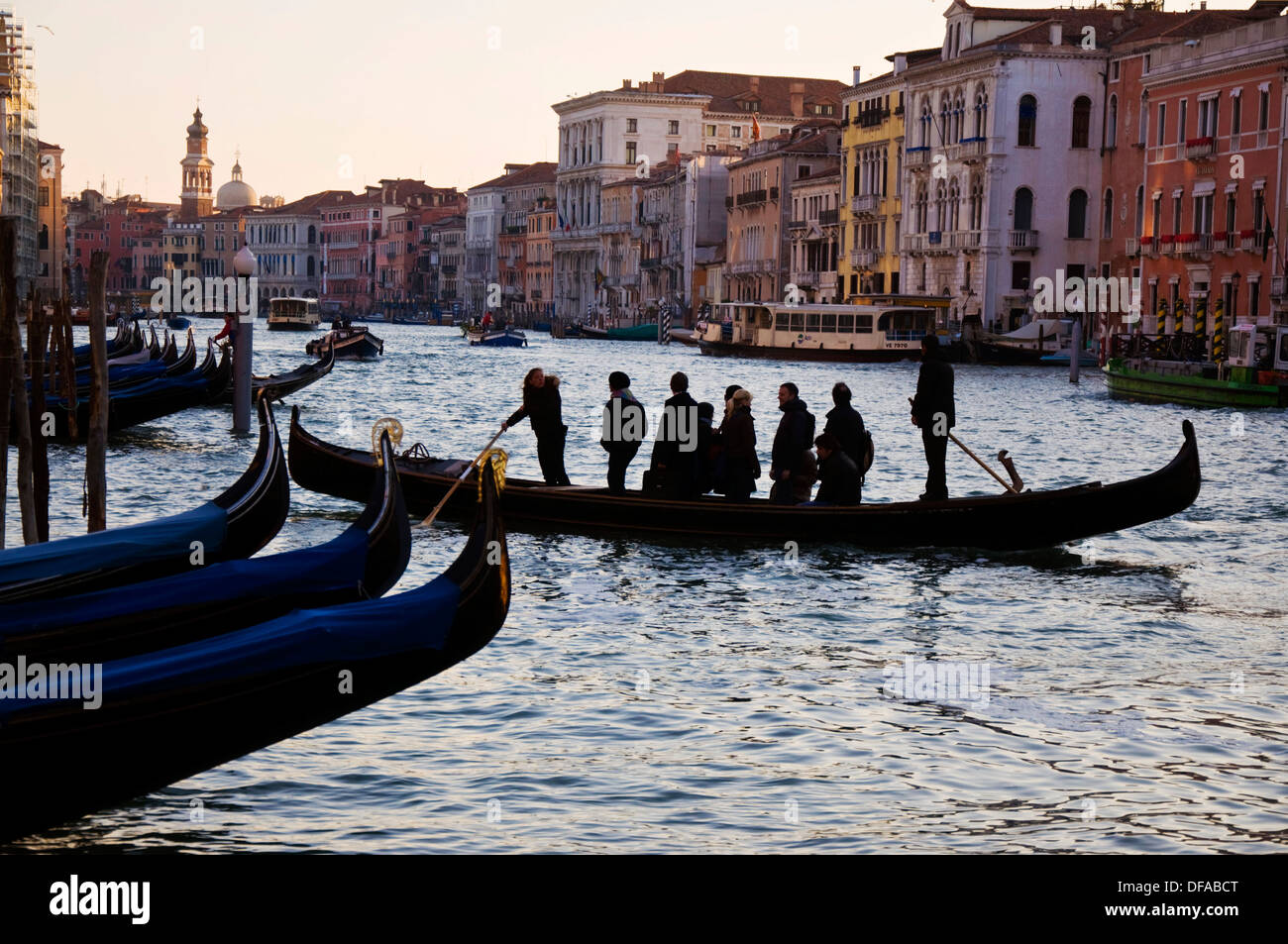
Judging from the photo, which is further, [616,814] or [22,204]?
[22,204]

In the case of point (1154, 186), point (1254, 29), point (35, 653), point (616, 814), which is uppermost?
point (1254, 29)

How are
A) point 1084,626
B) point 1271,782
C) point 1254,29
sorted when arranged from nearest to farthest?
point 1271,782, point 1084,626, point 1254,29

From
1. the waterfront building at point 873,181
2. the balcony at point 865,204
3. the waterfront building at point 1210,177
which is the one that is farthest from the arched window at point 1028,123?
the balcony at point 865,204

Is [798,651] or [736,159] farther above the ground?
[736,159]

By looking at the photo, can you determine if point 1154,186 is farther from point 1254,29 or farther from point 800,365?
point 800,365

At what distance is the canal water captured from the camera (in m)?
5.65

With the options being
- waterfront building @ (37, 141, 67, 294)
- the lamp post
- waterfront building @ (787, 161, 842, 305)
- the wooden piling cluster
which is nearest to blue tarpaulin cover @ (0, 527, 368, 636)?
the wooden piling cluster

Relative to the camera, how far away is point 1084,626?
29.8ft

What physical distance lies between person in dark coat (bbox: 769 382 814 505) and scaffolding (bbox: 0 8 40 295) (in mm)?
52915

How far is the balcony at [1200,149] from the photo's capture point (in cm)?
3566

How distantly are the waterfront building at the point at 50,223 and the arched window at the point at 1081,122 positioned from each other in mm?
46004
